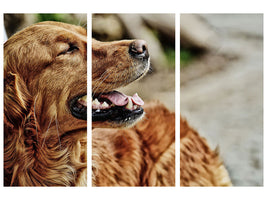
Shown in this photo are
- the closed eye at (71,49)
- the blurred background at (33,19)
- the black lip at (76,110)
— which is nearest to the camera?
the closed eye at (71,49)

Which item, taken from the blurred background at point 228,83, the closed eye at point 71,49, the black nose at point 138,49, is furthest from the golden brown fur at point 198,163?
the closed eye at point 71,49

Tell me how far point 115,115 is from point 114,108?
0.05 metres

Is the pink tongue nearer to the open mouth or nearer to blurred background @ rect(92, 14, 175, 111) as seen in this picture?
the open mouth

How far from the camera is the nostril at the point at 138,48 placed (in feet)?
8.75

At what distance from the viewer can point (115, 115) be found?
2.79 m

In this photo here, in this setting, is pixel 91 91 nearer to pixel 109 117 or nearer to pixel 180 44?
pixel 109 117

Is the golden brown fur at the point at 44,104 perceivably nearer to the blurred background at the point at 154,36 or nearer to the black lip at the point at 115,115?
the black lip at the point at 115,115

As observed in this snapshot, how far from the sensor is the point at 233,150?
2928 mm

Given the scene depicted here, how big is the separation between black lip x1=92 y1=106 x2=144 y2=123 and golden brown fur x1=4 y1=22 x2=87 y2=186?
109 millimetres

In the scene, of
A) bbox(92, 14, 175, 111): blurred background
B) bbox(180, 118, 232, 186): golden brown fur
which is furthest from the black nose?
bbox(180, 118, 232, 186): golden brown fur

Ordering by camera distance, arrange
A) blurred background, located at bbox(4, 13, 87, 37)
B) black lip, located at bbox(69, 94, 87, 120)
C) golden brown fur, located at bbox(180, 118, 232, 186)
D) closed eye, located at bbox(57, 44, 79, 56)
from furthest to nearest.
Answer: golden brown fur, located at bbox(180, 118, 232, 186) → blurred background, located at bbox(4, 13, 87, 37) → black lip, located at bbox(69, 94, 87, 120) → closed eye, located at bbox(57, 44, 79, 56)

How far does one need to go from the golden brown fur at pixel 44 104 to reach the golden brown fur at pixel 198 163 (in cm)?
76

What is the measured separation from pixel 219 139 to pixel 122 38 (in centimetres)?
105

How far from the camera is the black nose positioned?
266 cm
